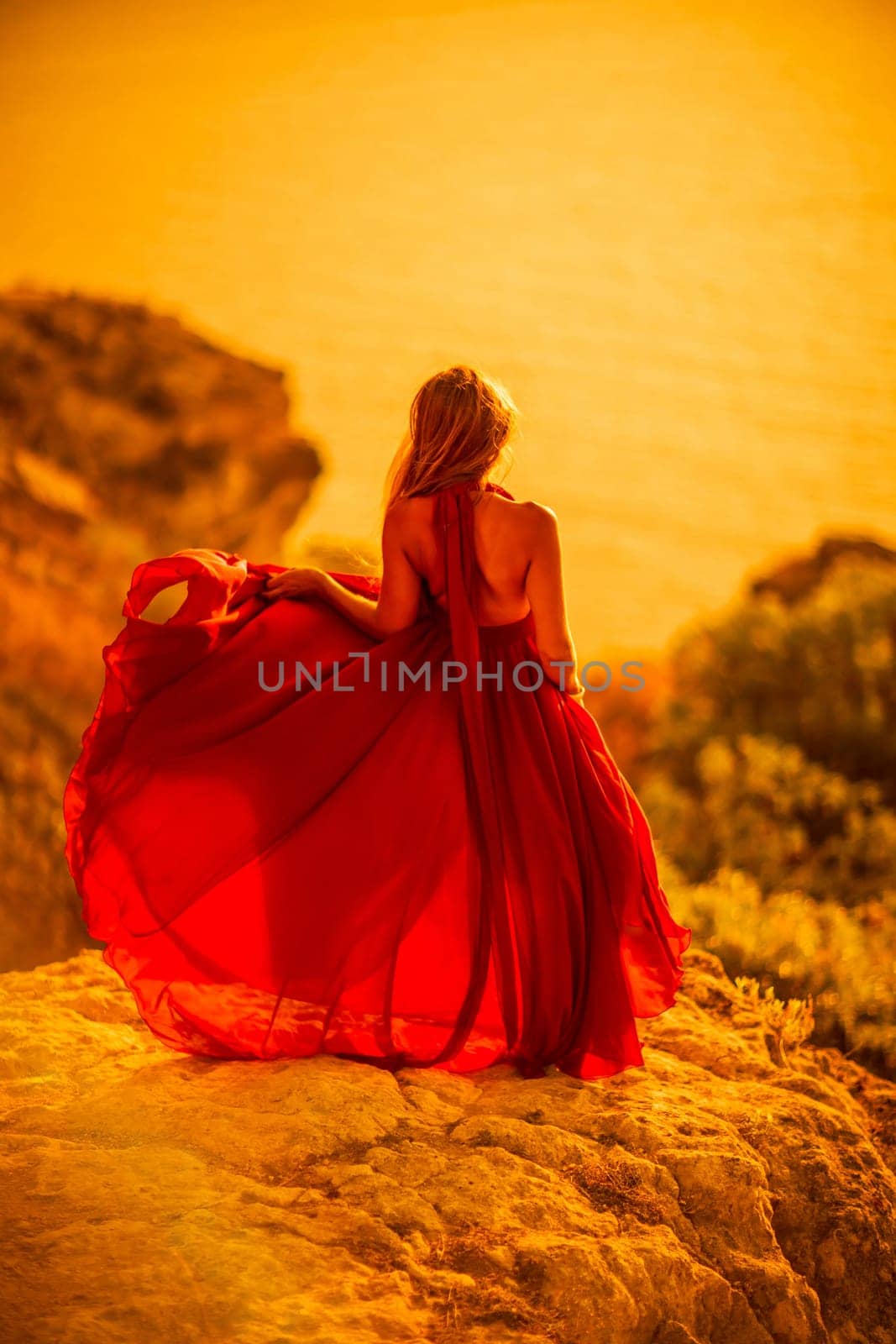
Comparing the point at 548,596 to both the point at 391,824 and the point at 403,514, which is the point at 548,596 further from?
the point at 391,824

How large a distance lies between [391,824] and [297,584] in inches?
27.1

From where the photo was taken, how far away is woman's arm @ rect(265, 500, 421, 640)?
9.09 feet

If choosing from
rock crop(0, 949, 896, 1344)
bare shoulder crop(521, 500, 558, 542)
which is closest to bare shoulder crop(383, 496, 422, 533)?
bare shoulder crop(521, 500, 558, 542)

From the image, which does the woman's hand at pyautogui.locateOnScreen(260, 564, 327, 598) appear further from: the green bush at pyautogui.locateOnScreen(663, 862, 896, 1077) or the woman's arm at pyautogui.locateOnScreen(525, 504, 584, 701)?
the green bush at pyautogui.locateOnScreen(663, 862, 896, 1077)

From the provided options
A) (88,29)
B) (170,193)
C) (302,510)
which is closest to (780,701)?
(302,510)

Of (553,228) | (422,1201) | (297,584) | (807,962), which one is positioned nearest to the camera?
(422,1201)

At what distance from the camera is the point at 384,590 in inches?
112

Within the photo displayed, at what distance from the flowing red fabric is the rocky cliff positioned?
3594 mm

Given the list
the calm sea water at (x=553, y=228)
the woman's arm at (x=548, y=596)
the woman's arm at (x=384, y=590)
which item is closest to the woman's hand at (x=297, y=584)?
the woman's arm at (x=384, y=590)

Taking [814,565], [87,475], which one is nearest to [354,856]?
[87,475]

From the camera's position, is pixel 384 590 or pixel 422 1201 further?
pixel 384 590

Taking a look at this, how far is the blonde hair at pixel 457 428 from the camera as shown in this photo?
2.70 metres

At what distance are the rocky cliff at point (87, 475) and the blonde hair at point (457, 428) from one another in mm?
4019

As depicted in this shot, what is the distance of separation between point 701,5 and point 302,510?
7.17 m
